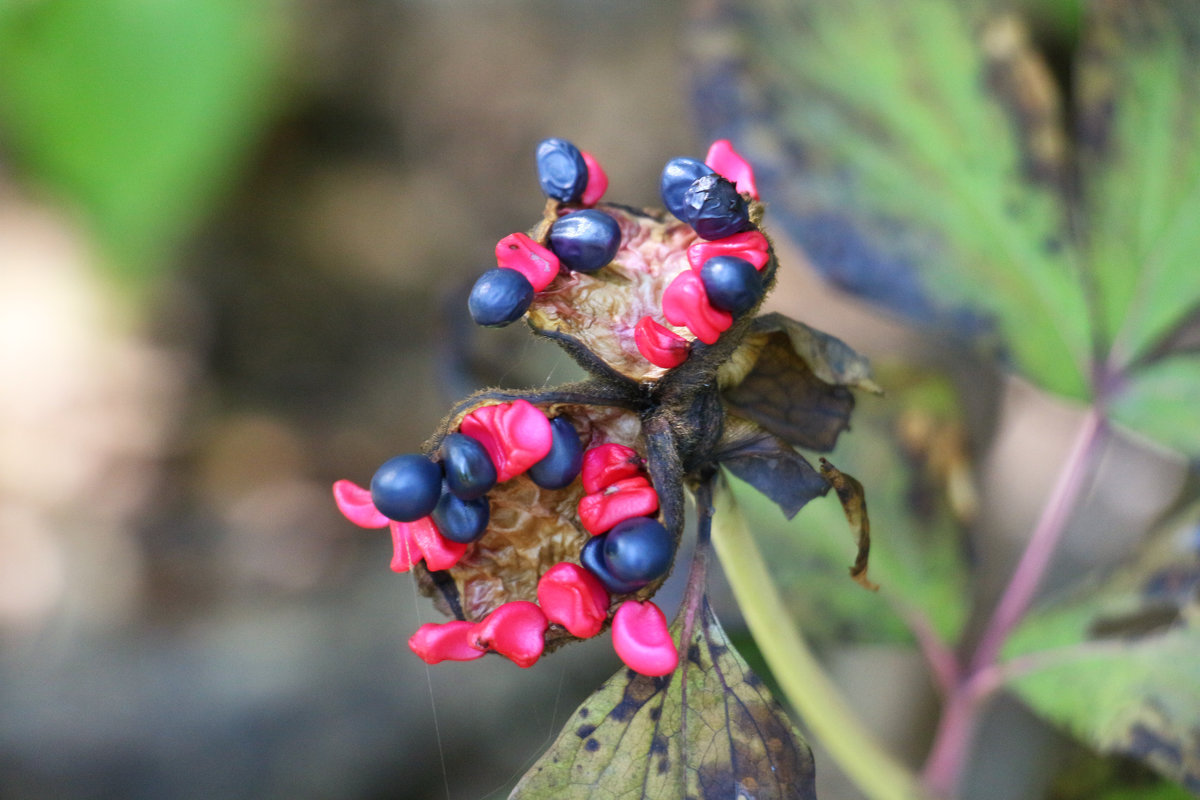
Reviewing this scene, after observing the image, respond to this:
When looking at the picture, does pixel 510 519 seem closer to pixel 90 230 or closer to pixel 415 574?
pixel 415 574

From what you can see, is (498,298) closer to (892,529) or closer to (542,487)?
(542,487)

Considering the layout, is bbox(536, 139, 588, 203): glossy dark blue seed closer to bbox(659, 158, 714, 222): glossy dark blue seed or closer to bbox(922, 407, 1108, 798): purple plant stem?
bbox(659, 158, 714, 222): glossy dark blue seed

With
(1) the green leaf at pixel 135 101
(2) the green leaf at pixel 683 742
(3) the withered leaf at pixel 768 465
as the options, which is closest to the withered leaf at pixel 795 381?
(3) the withered leaf at pixel 768 465

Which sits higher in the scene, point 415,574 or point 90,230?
point 415,574

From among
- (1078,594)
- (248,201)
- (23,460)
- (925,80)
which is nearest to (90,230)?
(248,201)

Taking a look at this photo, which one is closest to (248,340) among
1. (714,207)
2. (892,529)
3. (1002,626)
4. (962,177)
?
(892,529)

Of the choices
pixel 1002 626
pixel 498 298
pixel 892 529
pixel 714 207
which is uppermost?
pixel 714 207
